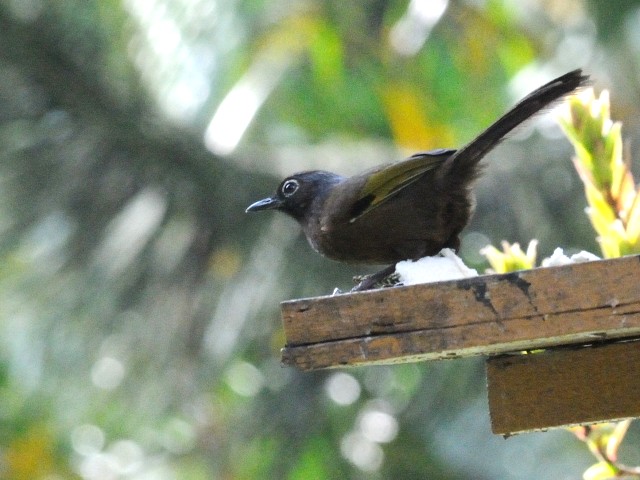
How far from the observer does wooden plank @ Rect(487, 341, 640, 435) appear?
3277 mm

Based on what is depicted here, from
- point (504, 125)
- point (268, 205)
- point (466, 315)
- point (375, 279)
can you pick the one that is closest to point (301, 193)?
point (268, 205)

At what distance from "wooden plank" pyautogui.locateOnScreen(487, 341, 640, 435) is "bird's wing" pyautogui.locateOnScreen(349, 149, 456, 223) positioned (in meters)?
0.95

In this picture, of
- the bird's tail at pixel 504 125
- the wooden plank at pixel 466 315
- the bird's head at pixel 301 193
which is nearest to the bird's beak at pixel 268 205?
the bird's head at pixel 301 193

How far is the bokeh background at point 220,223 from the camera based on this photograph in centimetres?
806

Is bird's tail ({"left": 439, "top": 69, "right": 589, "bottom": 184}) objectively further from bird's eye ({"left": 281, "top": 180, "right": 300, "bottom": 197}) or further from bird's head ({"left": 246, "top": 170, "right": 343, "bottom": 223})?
bird's eye ({"left": 281, "top": 180, "right": 300, "bottom": 197})

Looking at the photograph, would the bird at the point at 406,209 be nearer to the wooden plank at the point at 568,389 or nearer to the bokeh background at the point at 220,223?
the wooden plank at the point at 568,389

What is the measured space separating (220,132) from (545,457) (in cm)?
495

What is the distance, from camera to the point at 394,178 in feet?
13.6

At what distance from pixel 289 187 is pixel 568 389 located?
5.91 ft

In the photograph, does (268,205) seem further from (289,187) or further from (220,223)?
(220,223)

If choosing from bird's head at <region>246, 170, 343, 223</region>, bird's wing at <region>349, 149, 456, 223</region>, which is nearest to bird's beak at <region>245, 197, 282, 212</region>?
bird's head at <region>246, 170, 343, 223</region>

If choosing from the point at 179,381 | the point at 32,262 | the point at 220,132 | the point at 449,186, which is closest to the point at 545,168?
the point at 220,132

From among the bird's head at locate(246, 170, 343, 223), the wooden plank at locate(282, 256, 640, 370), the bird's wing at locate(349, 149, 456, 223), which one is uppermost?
the bird's head at locate(246, 170, 343, 223)

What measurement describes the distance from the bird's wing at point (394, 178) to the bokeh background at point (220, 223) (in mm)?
4112
